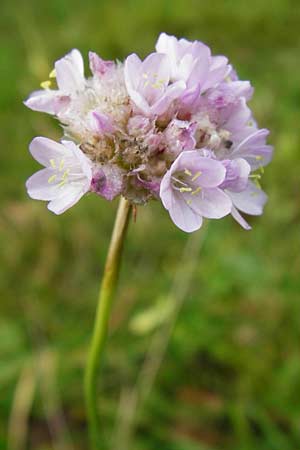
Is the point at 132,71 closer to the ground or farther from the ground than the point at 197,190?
farther from the ground

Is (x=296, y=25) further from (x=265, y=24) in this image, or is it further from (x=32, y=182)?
(x=32, y=182)

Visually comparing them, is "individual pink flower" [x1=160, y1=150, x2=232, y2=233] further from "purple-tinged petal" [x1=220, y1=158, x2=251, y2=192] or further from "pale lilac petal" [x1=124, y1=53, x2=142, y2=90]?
"pale lilac petal" [x1=124, y1=53, x2=142, y2=90]

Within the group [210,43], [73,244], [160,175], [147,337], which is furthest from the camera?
[210,43]

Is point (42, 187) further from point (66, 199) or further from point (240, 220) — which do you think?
point (240, 220)

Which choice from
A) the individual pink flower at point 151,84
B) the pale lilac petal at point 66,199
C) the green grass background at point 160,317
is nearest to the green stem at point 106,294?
the pale lilac petal at point 66,199

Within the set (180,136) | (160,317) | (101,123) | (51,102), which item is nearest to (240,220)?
(180,136)

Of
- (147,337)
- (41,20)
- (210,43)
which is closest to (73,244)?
(147,337)
